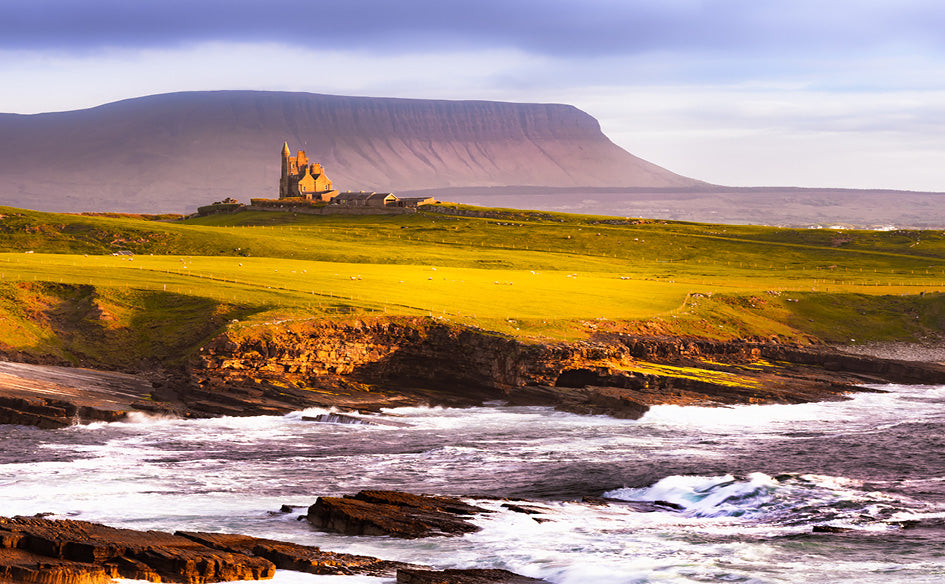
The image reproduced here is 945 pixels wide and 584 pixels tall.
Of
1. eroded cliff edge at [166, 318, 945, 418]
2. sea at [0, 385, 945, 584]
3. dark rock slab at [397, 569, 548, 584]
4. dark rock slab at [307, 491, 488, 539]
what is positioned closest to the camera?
dark rock slab at [397, 569, 548, 584]

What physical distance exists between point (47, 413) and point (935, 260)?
362 feet

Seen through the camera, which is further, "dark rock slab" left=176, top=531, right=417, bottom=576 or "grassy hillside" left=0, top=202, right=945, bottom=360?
"grassy hillside" left=0, top=202, right=945, bottom=360

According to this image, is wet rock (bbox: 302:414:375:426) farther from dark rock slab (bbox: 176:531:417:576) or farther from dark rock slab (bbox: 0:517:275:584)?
dark rock slab (bbox: 0:517:275:584)

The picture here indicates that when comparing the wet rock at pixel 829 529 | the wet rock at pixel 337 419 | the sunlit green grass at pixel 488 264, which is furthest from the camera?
the sunlit green grass at pixel 488 264

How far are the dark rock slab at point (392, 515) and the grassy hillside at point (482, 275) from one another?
3259 centimetres

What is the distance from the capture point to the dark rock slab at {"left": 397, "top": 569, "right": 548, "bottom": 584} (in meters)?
27.2

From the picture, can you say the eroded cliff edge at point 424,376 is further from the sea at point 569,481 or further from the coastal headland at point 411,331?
the sea at point 569,481

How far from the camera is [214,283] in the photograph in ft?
261

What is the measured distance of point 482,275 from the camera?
98.2 metres

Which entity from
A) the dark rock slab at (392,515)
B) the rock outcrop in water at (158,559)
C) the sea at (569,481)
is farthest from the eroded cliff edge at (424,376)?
the rock outcrop in water at (158,559)

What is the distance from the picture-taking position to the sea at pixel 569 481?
3067 cm

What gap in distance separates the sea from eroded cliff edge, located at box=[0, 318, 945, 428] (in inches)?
83.3

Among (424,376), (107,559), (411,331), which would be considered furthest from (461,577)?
(411,331)

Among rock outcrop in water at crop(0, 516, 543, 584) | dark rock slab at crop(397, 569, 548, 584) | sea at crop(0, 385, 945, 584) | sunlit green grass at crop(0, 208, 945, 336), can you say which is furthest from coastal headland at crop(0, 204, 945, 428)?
dark rock slab at crop(397, 569, 548, 584)
